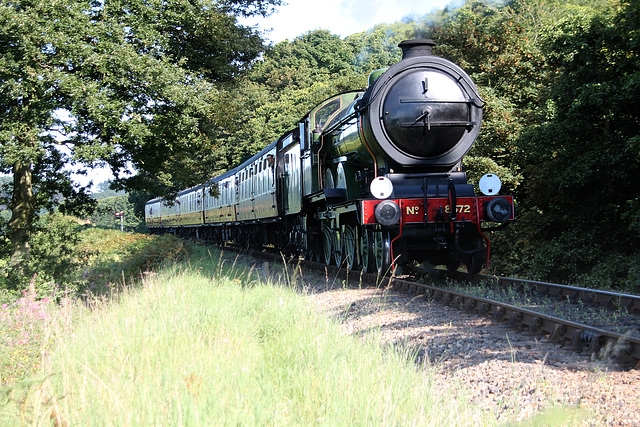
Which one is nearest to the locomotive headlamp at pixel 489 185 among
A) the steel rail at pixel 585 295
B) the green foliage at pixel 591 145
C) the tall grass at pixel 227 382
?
the steel rail at pixel 585 295

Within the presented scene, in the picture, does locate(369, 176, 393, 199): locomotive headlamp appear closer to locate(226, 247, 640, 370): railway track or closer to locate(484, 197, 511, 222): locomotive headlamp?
locate(226, 247, 640, 370): railway track

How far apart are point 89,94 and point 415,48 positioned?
23.5 feet

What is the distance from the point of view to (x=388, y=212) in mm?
8531

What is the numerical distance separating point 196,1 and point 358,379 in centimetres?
1456

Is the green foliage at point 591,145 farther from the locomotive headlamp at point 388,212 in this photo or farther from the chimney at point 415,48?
the locomotive headlamp at point 388,212

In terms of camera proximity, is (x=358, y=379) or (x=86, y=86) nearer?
(x=358, y=379)

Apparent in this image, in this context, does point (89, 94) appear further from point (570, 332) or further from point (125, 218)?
point (125, 218)

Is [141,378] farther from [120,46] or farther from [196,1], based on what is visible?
[196,1]

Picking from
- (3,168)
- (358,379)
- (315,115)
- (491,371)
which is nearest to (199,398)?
(358,379)

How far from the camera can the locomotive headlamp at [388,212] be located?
8.46 meters

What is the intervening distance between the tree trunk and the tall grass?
31.7 feet

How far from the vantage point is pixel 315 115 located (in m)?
12.2

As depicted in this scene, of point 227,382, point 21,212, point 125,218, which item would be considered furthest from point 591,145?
point 125,218

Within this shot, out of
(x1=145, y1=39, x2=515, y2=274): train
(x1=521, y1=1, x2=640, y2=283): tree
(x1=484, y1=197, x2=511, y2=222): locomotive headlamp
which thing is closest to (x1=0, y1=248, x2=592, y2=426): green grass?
(x1=145, y1=39, x2=515, y2=274): train
